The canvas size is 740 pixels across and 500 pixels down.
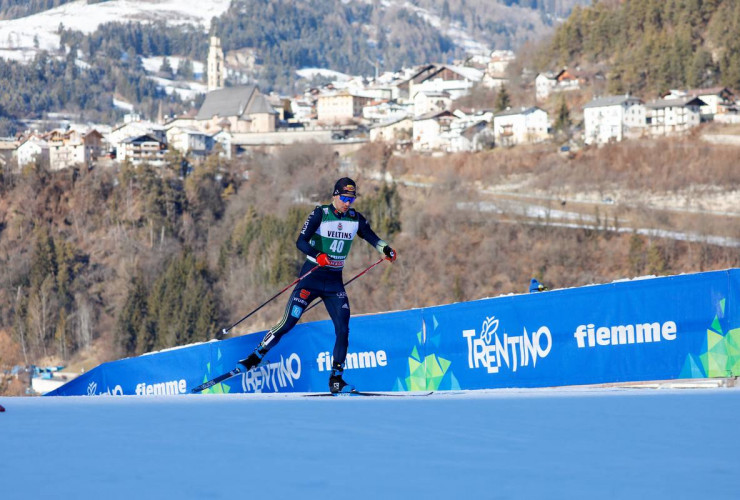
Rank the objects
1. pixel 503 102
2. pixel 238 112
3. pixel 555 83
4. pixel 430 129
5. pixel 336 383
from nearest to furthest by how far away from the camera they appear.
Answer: pixel 336 383 → pixel 503 102 → pixel 430 129 → pixel 555 83 → pixel 238 112

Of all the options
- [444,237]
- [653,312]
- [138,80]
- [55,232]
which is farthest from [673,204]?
[138,80]

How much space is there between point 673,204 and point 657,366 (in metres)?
51.8

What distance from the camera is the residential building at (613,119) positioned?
7181 cm

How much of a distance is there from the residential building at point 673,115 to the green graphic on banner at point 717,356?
62.7 meters

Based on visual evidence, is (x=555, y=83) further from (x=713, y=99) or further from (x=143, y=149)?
(x=143, y=149)

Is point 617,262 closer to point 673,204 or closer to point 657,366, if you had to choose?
point 673,204

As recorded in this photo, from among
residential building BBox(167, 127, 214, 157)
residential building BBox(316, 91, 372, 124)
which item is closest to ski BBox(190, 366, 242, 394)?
residential building BBox(167, 127, 214, 157)

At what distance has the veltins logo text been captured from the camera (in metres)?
9.22

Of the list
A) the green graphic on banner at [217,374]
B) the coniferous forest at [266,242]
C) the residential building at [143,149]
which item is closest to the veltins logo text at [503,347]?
the green graphic on banner at [217,374]

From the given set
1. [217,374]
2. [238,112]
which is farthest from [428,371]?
[238,112]

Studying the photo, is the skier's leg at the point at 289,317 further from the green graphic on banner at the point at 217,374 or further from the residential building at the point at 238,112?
the residential building at the point at 238,112

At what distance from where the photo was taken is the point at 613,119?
7288 cm

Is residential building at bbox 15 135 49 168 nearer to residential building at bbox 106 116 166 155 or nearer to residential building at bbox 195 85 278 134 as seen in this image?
residential building at bbox 106 116 166 155

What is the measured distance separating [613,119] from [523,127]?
266 inches
